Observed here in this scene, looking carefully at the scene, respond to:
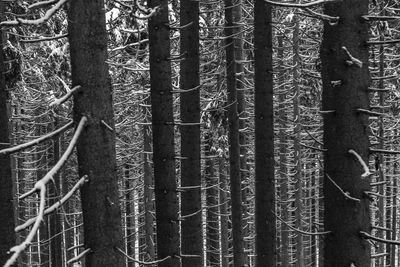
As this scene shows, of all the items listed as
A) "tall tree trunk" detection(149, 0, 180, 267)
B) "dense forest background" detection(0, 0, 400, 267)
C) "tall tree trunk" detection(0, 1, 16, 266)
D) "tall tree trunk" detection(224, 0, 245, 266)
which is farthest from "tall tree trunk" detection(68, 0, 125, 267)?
"tall tree trunk" detection(224, 0, 245, 266)

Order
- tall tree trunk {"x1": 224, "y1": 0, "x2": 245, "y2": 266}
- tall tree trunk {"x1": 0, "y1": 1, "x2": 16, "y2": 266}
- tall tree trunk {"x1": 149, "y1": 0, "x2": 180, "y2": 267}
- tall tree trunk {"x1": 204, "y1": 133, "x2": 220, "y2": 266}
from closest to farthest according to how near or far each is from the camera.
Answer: tall tree trunk {"x1": 0, "y1": 1, "x2": 16, "y2": 266} → tall tree trunk {"x1": 149, "y1": 0, "x2": 180, "y2": 267} → tall tree trunk {"x1": 224, "y1": 0, "x2": 245, "y2": 266} → tall tree trunk {"x1": 204, "y1": 133, "x2": 220, "y2": 266}

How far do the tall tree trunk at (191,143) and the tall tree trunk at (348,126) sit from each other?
177 inches

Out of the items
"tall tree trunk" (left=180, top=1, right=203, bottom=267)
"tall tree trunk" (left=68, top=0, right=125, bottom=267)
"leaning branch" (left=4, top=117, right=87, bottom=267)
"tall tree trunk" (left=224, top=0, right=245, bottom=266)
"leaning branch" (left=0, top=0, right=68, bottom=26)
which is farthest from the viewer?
"tall tree trunk" (left=224, top=0, right=245, bottom=266)

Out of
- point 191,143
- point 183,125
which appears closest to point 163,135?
point 183,125

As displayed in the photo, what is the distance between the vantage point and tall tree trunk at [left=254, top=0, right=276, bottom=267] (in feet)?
32.8

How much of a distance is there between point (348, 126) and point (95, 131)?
101 inches

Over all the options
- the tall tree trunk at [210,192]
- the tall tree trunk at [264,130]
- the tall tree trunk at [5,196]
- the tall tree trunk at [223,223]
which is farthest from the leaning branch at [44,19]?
the tall tree trunk at [210,192]

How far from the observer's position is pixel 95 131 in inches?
189

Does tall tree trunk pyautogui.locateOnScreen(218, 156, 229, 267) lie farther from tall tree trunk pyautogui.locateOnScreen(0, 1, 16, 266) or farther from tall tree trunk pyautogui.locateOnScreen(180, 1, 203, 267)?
tall tree trunk pyautogui.locateOnScreen(0, 1, 16, 266)

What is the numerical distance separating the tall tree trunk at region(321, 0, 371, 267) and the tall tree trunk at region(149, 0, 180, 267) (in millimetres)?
3456

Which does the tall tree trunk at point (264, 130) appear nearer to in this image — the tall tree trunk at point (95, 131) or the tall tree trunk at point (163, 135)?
the tall tree trunk at point (163, 135)

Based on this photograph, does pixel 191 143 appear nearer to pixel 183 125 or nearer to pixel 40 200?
pixel 183 125

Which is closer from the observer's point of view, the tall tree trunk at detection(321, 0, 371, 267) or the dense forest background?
the dense forest background

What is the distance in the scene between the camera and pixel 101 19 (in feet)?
15.9
